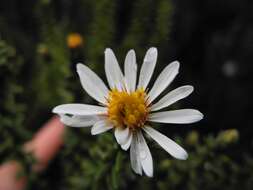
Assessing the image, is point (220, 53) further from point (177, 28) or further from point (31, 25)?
point (31, 25)

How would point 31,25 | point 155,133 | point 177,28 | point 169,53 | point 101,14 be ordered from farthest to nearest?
point 31,25, point 177,28, point 169,53, point 101,14, point 155,133

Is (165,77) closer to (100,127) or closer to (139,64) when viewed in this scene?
(100,127)

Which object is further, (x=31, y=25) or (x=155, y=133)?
(x=31, y=25)

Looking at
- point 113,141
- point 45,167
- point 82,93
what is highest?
point 113,141

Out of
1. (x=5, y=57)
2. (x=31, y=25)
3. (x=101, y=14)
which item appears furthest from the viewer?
(x=31, y=25)

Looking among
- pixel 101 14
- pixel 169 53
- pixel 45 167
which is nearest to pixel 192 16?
pixel 169 53

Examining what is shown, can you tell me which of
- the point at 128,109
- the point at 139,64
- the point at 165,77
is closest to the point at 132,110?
the point at 128,109

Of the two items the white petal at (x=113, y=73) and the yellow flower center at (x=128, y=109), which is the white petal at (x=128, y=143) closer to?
the yellow flower center at (x=128, y=109)
